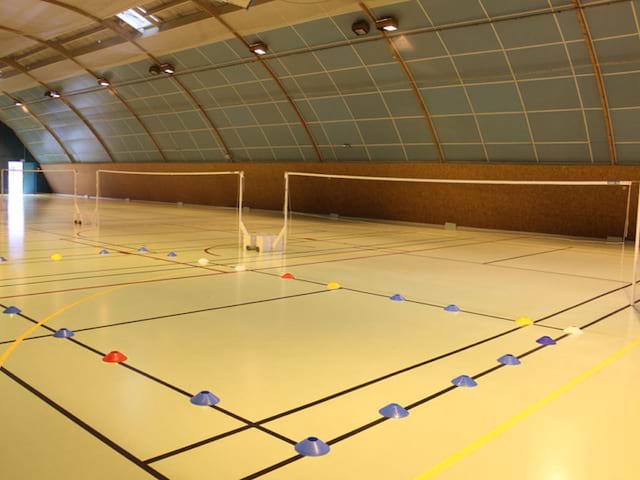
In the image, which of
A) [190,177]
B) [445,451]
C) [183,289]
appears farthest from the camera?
[190,177]

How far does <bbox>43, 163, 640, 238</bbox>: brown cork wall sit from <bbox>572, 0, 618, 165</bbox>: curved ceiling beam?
2.66 feet

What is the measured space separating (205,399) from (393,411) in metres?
1.40

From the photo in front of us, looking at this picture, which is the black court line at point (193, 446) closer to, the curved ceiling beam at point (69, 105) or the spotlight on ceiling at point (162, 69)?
the spotlight on ceiling at point (162, 69)

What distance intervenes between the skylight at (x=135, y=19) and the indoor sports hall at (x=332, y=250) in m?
0.19

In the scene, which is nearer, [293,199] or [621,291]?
[621,291]

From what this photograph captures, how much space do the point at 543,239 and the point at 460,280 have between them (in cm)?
1047

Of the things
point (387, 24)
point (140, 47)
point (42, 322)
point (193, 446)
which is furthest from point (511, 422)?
point (140, 47)

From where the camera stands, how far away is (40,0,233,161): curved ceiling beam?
64.6 ft

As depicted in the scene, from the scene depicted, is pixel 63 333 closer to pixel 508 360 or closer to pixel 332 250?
pixel 508 360

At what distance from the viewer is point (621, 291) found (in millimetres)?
9734

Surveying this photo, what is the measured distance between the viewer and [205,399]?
427 centimetres

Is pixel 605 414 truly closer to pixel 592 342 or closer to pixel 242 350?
pixel 592 342

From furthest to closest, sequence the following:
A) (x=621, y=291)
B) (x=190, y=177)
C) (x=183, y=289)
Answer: (x=190, y=177) → (x=621, y=291) → (x=183, y=289)

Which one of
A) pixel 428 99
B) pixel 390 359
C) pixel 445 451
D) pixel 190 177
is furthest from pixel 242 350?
pixel 190 177
